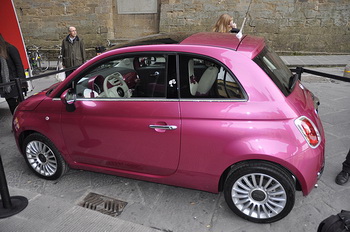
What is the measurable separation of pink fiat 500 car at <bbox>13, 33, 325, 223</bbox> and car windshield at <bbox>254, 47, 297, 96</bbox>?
0.01 m

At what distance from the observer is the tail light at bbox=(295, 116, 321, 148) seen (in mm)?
2525

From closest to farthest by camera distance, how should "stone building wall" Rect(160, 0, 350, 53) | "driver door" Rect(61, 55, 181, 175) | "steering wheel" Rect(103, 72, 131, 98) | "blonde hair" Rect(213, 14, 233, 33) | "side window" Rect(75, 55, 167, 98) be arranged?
"driver door" Rect(61, 55, 181, 175) < "side window" Rect(75, 55, 167, 98) < "steering wheel" Rect(103, 72, 131, 98) < "blonde hair" Rect(213, 14, 233, 33) < "stone building wall" Rect(160, 0, 350, 53)

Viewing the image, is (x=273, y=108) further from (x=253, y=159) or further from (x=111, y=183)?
(x=111, y=183)

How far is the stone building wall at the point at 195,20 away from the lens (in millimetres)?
11742

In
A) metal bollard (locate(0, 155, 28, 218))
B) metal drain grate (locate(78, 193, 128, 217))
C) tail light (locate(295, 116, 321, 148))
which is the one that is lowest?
metal drain grate (locate(78, 193, 128, 217))

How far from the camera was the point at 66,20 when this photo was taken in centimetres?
1329

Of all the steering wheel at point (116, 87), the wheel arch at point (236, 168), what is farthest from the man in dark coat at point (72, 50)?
the wheel arch at point (236, 168)

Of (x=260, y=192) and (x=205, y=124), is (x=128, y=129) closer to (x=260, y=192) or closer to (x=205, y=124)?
(x=205, y=124)

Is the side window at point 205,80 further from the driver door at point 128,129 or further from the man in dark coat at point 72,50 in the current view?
the man in dark coat at point 72,50

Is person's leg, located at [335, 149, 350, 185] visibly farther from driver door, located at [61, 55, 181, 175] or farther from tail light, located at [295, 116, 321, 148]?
driver door, located at [61, 55, 181, 175]

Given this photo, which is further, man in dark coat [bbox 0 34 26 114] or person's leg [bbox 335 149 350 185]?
man in dark coat [bbox 0 34 26 114]

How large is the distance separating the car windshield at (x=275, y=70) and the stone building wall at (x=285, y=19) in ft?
31.2

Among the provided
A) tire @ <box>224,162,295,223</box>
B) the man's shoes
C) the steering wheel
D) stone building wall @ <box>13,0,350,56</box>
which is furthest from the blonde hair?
stone building wall @ <box>13,0,350,56</box>

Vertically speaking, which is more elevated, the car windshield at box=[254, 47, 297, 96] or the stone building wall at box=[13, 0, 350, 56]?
the car windshield at box=[254, 47, 297, 96]
